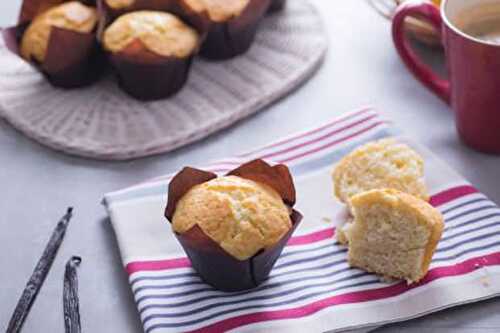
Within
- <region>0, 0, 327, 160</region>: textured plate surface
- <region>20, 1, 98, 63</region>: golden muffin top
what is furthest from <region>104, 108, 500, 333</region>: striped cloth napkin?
<region>20, 1, 98, 63</region>: golden muffin top

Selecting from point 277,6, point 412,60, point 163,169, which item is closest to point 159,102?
point 163,169

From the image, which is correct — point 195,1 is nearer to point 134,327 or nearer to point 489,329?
point 134,327

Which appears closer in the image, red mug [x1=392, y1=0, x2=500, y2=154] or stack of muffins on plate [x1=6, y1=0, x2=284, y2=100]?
red mug [x1=392, y1=0, x2=500, y2=154]

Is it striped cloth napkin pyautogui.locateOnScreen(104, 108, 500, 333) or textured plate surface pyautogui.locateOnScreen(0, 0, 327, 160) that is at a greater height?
textured plate surface pyautogui.locateOnScreen(0, 0, 327, 160)

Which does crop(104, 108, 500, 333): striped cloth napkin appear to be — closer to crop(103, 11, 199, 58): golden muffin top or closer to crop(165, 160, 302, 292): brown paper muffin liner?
crop(165, 160, 302, 292): brown paper muffin liner

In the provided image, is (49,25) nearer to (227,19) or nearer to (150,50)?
(150,50)

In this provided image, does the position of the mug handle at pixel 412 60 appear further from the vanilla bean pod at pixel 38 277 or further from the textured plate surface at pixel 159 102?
the vanilla bean pod at pixel 38 277
